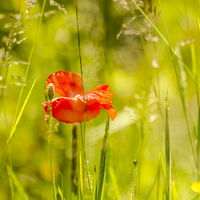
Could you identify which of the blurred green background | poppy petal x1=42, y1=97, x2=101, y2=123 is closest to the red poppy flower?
poppy petal x1=42, y1=97, x2=101, y2=123

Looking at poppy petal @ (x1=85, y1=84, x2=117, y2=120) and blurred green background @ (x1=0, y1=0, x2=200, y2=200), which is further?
blurred green background @ (x1=0, y1=0, x2=200, y2=200)

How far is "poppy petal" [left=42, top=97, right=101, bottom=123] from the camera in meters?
0.50

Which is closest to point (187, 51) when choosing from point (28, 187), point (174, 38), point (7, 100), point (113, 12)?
point (174, 38)

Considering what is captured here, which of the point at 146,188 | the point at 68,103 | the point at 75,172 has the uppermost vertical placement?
the point at 68,103

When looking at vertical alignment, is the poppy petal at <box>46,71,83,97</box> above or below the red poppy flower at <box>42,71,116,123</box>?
above

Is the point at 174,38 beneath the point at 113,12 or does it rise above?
beneath

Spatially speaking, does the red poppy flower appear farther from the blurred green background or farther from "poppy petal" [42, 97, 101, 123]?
the blurred green background

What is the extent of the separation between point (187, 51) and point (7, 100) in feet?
3.43

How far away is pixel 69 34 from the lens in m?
1.32

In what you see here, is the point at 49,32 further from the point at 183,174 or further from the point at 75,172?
the point at 75,172

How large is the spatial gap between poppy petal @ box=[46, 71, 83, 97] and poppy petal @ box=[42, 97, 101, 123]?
0.30 feet

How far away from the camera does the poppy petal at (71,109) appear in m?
0.50

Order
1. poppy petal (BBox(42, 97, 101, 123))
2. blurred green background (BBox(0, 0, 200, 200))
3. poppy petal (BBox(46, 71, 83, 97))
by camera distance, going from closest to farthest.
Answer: poppy petal (BBox(42, 97, 101, 123)) → poppy petal (BBox(46, 71, 83, 97)) → blurred green background (BBox(0, 0, 200, 200))

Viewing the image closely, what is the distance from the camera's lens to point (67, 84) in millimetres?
636
